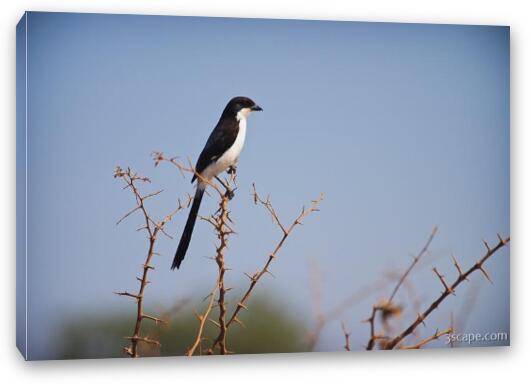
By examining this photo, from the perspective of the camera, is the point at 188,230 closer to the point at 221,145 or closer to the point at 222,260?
the point at 221,145

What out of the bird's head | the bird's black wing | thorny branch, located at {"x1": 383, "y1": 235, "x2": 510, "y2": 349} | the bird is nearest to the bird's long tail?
the bird

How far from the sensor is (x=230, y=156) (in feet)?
13.7

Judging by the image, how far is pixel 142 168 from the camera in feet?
13.1

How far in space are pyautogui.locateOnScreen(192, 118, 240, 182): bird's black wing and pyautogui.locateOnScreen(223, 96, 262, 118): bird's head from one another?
0.04m

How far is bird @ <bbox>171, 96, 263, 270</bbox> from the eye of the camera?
4.12 meters

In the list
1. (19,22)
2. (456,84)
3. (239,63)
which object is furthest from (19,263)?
(456,84)

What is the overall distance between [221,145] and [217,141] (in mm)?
26

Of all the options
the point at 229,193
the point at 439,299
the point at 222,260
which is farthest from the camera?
the point at 229,193

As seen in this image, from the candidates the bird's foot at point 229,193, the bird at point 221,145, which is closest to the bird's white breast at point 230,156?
the bird at point 221,145

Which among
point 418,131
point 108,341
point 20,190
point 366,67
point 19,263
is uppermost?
point 366,67

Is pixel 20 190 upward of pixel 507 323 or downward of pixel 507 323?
upward

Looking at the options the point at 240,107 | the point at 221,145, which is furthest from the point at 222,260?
the point at 240,107
